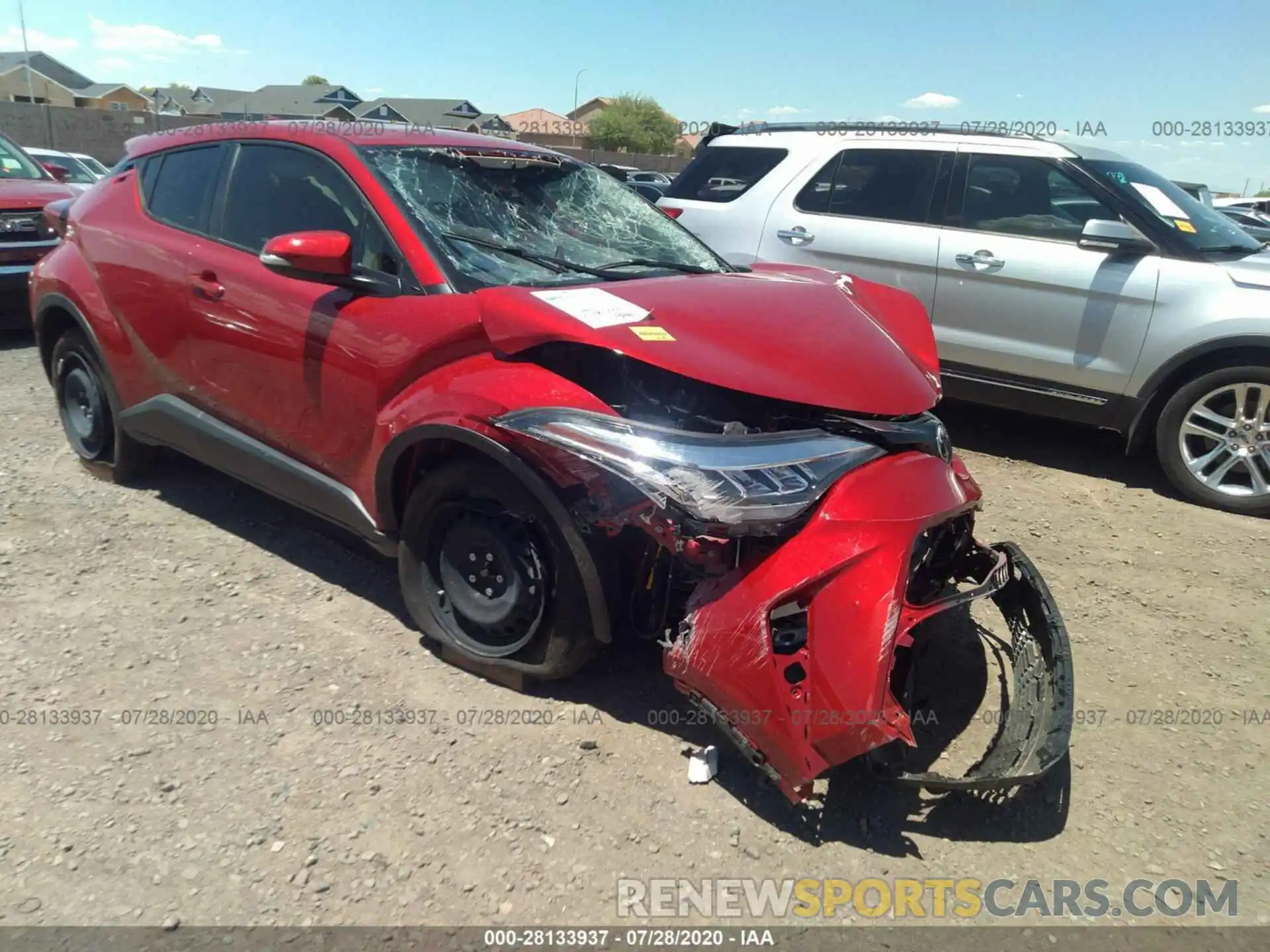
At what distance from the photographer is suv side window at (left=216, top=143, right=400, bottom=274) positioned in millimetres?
3287

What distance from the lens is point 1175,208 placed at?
5344mm

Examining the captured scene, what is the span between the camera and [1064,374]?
534 centimetres

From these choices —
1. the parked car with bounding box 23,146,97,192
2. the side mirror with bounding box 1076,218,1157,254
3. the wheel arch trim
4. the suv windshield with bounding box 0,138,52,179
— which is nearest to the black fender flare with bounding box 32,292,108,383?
the suv windshield with bounding box 0,138,52,179

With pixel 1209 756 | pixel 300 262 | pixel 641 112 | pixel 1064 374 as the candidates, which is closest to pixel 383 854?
pixel 300 262

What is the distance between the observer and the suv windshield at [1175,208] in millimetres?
5172

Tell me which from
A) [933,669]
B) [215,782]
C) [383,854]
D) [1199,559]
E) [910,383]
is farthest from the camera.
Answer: [1199,559]

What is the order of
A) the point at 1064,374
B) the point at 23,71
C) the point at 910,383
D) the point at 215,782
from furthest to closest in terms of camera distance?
Answer: the point at 23,71 → the point at 1064,374 → the point at 910,383 → the point at 215,782

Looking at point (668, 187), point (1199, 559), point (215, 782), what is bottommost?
point (215, 782)

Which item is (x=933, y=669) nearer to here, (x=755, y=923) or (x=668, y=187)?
(x=755, y=923)

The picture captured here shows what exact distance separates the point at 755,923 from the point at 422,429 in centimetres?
173

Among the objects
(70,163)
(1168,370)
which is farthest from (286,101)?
(1168,370)

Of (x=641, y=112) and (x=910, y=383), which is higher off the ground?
(x=641, y=112)

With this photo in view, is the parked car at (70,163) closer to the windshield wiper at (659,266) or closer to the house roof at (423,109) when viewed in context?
the windshield wiper at (659,266)

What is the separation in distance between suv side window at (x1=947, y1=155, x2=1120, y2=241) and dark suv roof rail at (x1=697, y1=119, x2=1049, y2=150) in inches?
9.0
